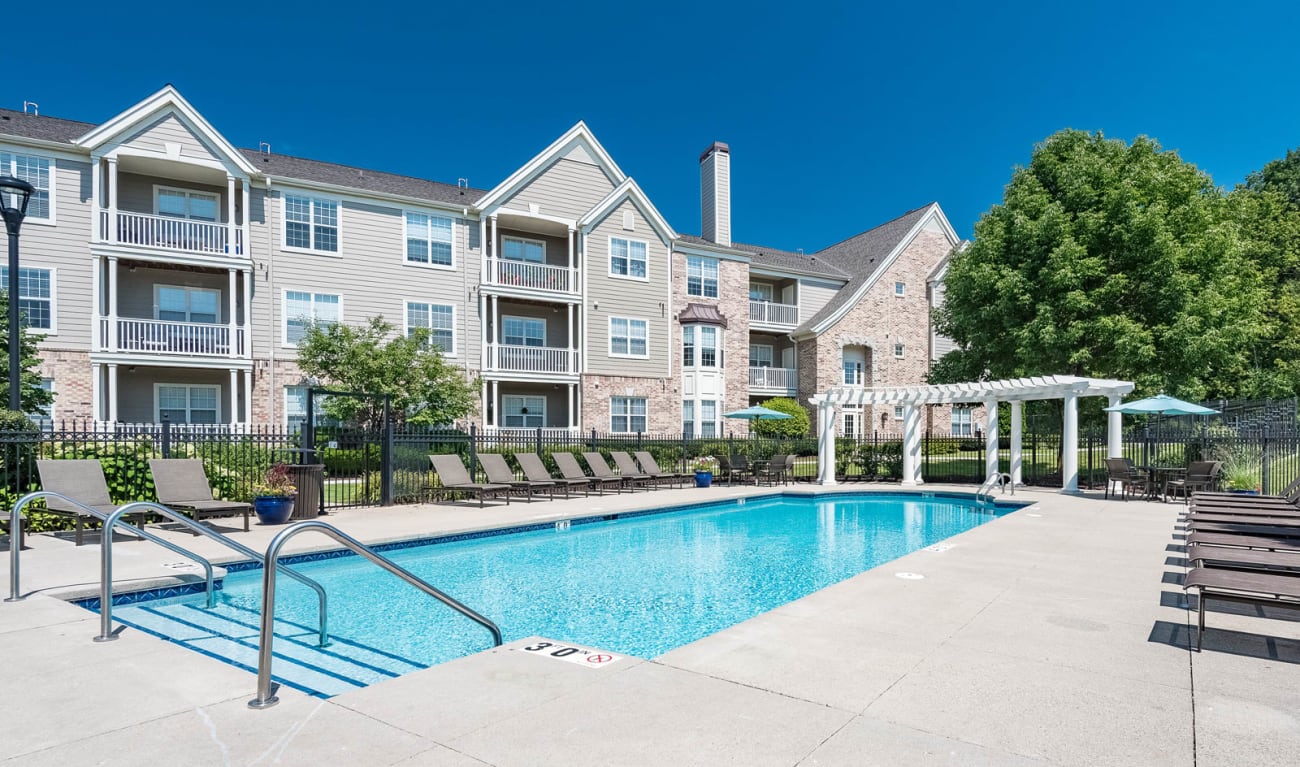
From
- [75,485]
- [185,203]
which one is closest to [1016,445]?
[75,485]

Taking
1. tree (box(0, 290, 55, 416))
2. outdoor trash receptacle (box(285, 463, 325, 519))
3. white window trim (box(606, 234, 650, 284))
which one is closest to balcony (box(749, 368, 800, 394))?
white window trim (box(606, 234, 650, 284))

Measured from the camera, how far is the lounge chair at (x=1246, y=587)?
4508 millimetres

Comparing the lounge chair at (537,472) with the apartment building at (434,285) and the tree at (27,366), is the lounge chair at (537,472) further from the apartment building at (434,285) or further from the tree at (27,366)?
the tree at (27,366)

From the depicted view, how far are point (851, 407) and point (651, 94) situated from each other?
19291mm

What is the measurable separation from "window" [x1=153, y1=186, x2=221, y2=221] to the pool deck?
1984cm

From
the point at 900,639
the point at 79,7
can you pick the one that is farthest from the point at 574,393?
the point at 900,639

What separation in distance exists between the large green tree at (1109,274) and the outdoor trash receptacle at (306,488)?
61.4ft

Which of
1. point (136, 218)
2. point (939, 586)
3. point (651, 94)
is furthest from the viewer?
point (651, 94)

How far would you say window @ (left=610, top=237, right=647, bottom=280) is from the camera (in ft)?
93.4

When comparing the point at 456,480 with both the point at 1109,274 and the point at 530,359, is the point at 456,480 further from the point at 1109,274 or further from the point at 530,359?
the point at 1109,274

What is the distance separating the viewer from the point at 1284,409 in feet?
61.2

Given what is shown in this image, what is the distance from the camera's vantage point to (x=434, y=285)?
83.7ft

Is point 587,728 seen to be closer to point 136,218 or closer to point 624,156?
point 136,218

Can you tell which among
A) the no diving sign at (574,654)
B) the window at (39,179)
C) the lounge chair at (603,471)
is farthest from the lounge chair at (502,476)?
the window at (39,179)
